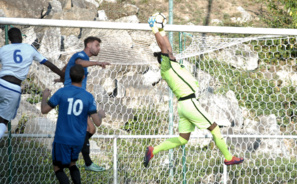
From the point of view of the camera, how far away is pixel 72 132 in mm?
4426

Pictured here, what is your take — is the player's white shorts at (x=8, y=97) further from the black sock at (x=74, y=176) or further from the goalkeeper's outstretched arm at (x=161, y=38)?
the goalkeeper's outstretched arm at (x=161, y=38)

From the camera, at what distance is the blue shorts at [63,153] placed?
4457 mm

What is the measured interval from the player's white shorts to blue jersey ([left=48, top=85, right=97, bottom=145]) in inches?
32.9

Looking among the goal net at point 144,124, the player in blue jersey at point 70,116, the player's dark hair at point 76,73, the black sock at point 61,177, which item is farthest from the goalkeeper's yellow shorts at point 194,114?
the black sock at point 61,177

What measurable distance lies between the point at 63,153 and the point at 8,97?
1162 mm

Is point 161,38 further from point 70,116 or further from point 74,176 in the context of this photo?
point 74,176

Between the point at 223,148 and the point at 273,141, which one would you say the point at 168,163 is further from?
the point at 273,141

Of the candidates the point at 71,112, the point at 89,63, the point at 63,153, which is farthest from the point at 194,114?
the point at 63,153

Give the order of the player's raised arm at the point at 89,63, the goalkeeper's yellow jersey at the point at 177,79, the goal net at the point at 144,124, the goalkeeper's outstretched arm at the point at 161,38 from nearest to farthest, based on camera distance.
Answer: the player's raised arm at the point at 89,63 → the goalkeeper's outstretched arm at the point at 161,38 → the goalkeeper's yellow jersey at the point at 177,79 → the goal net at the point at 144,124

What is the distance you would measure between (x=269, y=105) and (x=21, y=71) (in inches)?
239

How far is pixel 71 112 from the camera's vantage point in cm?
442

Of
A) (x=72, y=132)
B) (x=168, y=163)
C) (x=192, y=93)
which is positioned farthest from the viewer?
(x=168, y=163)

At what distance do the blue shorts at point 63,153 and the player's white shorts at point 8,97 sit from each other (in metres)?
0.99

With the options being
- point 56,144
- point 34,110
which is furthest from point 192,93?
point 34,110
